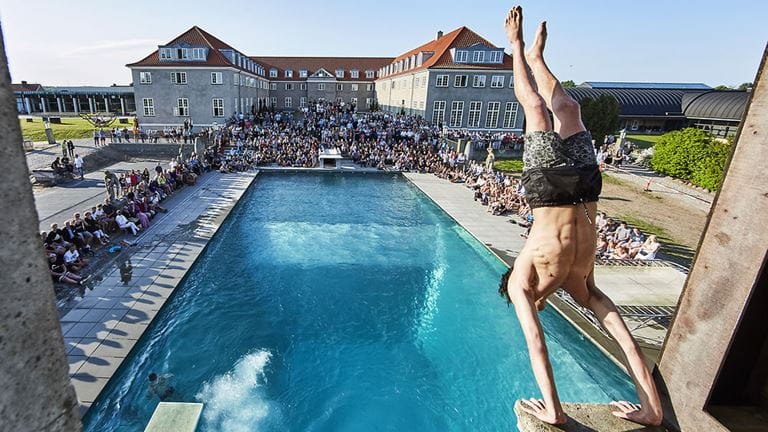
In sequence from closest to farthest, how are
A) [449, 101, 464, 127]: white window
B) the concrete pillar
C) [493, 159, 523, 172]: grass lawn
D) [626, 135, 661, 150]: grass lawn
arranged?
the concrete pillar → [493, 159, 523, 172]: grass lawn → [449, 101, 464, 127]: white window → [626, 135, 661, 150]: grass lawn

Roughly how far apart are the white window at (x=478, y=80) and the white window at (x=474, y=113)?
1.91 m

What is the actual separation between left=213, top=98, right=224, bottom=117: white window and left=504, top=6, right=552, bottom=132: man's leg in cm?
4258

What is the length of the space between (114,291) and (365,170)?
20.2m

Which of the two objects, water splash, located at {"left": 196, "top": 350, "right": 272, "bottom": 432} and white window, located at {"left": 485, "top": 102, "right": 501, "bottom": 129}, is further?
white window, located at {"left": 485, "top": 102, "right": 501, "bottom": 129}

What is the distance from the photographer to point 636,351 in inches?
99.2

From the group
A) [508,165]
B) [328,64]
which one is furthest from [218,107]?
[328,64]

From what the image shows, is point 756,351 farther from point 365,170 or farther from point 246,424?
point 365,170

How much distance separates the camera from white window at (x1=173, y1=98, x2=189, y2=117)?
39.9 m

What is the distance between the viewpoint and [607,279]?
11.2 metres

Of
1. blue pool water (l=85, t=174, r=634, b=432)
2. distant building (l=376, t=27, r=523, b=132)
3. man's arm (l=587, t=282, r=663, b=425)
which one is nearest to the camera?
man's arm (l=587, t=282, r=663, b=425)

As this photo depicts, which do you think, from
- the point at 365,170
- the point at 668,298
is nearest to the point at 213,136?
the point at 365,170

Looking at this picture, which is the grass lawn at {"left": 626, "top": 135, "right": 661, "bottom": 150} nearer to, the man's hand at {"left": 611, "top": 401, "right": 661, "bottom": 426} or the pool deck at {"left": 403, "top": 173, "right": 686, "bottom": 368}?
the pool deck at {"left": 403, "top": 173, "right": 686, "bottom": 368}

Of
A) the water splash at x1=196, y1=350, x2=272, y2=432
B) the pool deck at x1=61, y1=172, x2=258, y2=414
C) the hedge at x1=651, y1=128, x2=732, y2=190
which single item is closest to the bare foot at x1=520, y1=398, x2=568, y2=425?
the water splash at x1=196, y1=350, x2=272, y2=432

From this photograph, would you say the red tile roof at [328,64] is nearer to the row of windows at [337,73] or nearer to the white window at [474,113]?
the row of windows at [337,73]
